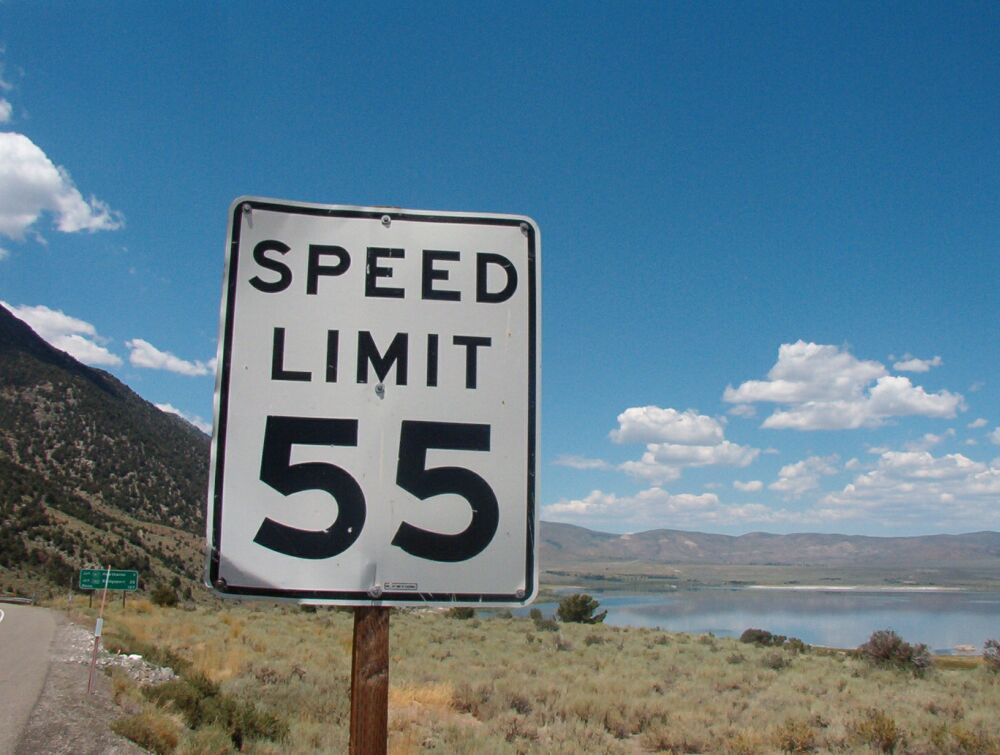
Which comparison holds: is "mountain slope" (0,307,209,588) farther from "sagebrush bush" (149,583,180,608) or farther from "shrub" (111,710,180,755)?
"shrub" (111,710,180,755)

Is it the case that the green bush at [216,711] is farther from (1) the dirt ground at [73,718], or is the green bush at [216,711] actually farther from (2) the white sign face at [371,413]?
(2) the white sign face at [371,413]

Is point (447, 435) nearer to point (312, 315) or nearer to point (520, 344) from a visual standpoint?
point (520, 344)

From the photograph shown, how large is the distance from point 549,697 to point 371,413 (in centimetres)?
1528

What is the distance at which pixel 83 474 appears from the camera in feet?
258

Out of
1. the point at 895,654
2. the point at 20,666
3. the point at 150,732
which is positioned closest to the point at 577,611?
the point at 895,654

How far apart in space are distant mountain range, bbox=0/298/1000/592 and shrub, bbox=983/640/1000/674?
3850cm

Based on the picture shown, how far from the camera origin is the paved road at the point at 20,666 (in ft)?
38.5

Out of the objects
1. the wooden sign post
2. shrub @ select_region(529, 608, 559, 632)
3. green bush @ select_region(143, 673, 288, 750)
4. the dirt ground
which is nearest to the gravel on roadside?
the dirt ground

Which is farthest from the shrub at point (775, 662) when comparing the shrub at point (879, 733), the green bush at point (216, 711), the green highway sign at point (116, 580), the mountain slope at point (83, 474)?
the mountain slope at point (83, 474)

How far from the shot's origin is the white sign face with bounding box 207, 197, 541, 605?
2131mm

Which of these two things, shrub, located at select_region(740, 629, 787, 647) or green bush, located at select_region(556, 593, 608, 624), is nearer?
shrub, located at select_region(740, 629, 787, 647)

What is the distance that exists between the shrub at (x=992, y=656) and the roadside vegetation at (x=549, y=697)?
0.62 ft

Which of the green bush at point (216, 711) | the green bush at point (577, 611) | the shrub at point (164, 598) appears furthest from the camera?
the green bush at point (577, 611)

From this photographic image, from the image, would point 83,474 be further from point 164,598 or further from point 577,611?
point 577,611
